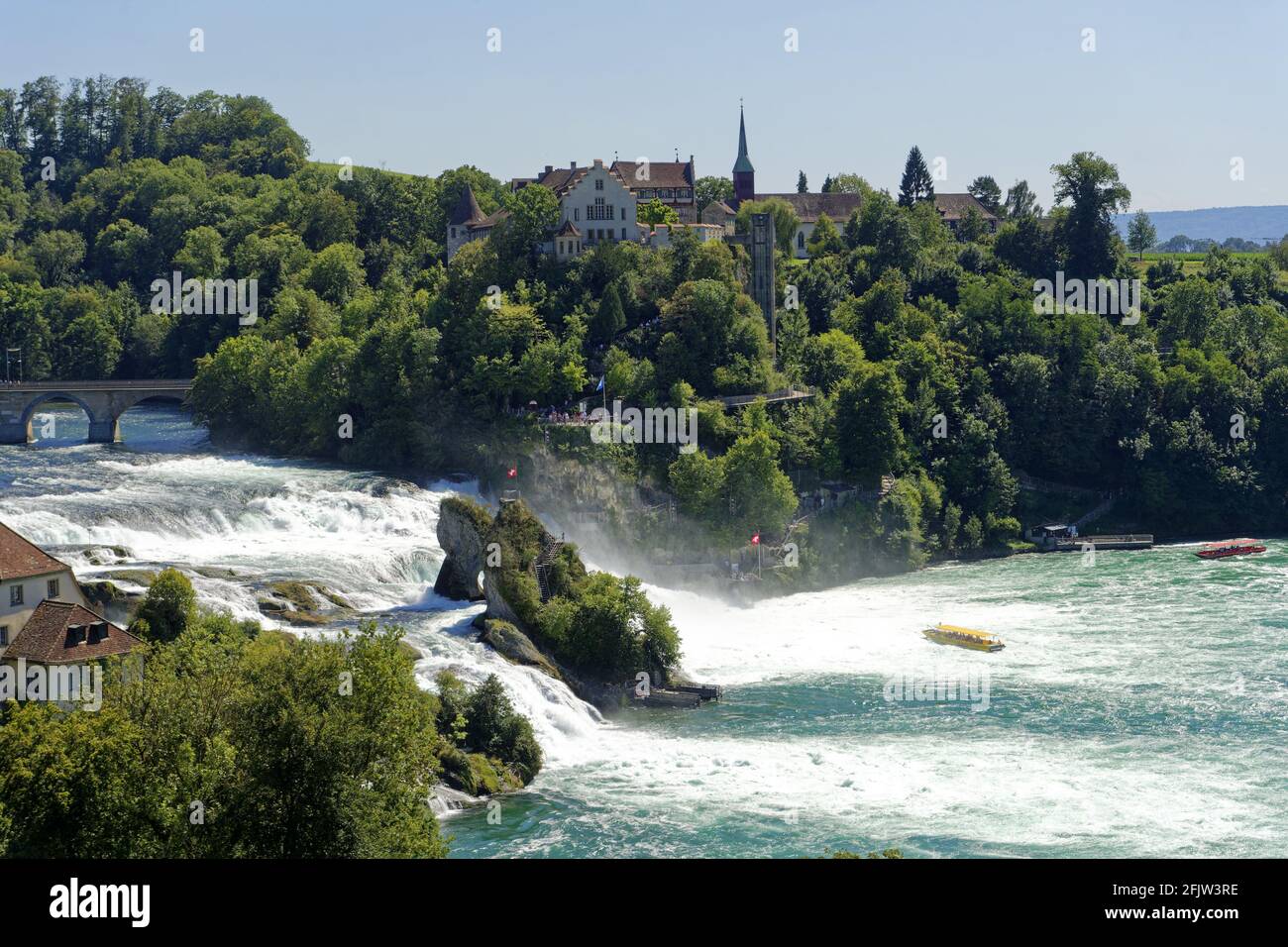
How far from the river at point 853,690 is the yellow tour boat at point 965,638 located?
79 cm

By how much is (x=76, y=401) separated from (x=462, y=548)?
49.5m

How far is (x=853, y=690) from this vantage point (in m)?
56.5

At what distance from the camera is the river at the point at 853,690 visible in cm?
4228

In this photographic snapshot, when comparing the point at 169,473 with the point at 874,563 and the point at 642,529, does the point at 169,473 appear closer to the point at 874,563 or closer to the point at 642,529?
the point at 642,529

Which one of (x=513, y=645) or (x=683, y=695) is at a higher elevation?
(x=513, y=645)

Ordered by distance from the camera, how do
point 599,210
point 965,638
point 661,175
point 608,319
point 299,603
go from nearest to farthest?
1. point 299,603
2. point 965,638
3. point 608,319
4. point 599,210
5. point 661,175

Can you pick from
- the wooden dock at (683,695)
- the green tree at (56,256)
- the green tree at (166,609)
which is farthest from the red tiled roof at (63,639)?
the green tree at (56,256)

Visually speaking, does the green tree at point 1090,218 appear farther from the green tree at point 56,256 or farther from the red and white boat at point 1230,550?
the green tree at point 56,256

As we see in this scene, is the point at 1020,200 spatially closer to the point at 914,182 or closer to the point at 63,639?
the point at 914,182

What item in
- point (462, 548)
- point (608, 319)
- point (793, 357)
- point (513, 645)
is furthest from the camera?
point (793, 357)

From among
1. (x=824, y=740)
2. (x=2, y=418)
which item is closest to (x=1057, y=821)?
(x=824, y=740)

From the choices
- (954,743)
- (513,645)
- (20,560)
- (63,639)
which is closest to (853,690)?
(954,743)

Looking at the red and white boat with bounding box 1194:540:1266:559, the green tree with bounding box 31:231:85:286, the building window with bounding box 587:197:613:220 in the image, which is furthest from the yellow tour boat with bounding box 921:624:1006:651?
the green tree with bounding box 31:231:85:286

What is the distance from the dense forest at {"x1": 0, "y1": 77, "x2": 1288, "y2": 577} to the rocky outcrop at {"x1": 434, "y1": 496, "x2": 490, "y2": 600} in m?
18.8
